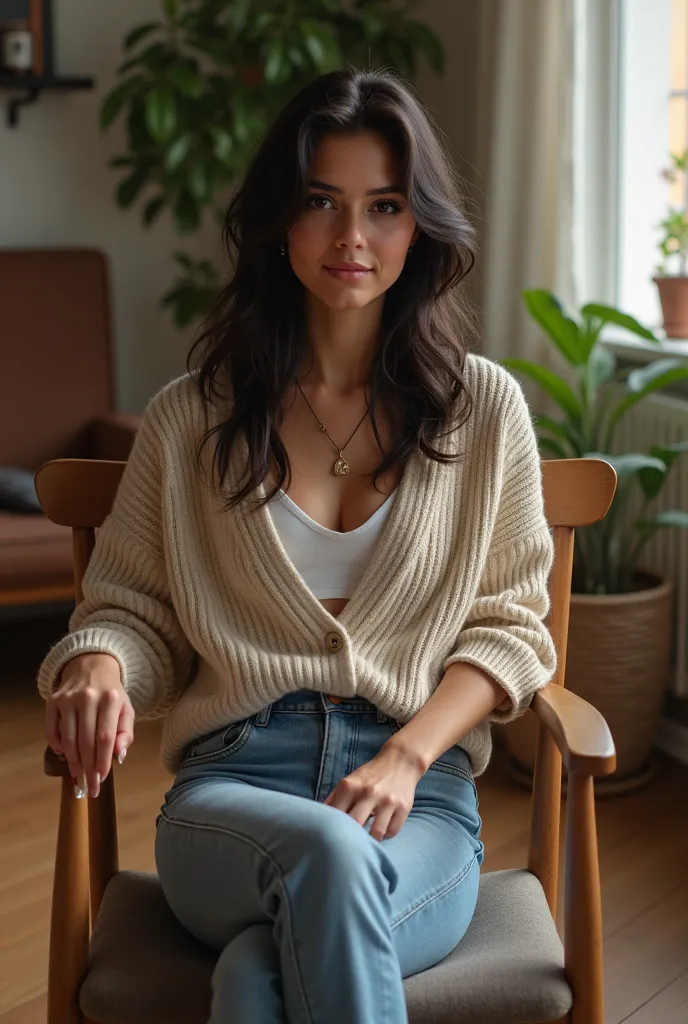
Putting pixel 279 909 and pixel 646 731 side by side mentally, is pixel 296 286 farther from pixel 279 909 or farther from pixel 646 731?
pixel 646 731

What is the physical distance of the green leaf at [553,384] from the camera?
2387 millimetres

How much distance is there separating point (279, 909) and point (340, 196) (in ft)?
2.40

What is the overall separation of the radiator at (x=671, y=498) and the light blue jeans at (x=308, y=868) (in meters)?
1.30

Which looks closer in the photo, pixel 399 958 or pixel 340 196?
pixel 399 958

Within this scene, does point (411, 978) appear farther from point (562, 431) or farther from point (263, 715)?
point (562, 431)

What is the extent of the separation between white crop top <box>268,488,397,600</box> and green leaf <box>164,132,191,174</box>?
6.49 feet

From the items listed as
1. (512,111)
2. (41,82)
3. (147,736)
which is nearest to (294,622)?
(147,736)

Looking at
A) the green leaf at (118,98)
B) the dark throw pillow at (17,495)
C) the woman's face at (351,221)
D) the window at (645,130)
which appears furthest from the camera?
the green leaf at (118,98)

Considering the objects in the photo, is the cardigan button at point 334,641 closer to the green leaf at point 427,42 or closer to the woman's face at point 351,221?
the woman's face at point 351,221

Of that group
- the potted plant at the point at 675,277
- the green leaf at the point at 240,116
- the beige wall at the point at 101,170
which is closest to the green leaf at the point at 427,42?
the beige wall at the point at 101,170

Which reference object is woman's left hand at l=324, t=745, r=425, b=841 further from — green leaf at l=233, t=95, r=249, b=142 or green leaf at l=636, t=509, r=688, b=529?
green leaf at l=233, t=95, r=249, b=142

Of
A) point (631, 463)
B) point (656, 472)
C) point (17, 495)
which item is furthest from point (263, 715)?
point (17, 495)

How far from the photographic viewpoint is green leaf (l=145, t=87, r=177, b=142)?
3.04 metres

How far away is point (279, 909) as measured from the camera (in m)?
1.05
